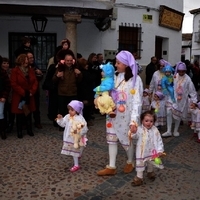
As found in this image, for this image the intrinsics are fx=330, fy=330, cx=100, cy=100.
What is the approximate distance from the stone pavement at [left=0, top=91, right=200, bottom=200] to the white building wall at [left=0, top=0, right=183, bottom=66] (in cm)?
516

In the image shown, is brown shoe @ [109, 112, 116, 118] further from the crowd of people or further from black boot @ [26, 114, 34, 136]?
black boot @ [26, 114, 34, 136]

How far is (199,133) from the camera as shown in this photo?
21.1ft

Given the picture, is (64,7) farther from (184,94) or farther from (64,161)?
(64,161)

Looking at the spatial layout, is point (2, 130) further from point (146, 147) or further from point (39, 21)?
point (39, 21)

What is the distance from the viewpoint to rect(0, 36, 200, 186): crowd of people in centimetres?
420

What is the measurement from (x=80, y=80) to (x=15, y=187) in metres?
3.11

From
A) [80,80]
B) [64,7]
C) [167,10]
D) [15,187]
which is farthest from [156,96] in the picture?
[167,10]

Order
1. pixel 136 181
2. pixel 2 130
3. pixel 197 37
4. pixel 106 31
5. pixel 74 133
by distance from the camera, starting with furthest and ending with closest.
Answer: pixel 197 37 < pixel 106 31 < pixel 2 130 < pixel 74 133 < pixel 136 181

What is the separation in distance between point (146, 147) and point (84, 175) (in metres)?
0.95

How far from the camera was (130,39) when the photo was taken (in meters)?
11.6

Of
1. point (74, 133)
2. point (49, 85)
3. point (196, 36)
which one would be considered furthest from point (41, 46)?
point (196, 36)

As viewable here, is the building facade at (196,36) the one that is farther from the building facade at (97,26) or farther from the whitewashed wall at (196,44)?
the building facade at (97,26)

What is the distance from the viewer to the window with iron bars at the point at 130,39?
11469 mm

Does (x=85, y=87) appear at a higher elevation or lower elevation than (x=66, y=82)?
lower
